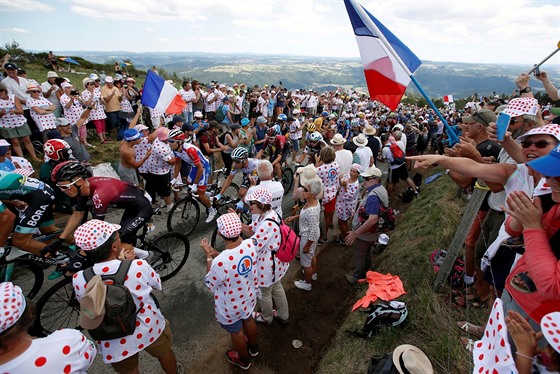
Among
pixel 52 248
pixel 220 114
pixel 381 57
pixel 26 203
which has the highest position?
pixel 381 57

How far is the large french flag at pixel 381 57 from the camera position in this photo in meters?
4.23

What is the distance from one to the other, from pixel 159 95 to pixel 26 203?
422cm

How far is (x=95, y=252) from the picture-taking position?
2.74 m

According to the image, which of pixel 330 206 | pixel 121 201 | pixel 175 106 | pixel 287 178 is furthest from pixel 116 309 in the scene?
pixel 287 178

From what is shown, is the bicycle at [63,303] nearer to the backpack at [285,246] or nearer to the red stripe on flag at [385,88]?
the backpack at [285,246]

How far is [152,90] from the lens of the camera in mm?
7461

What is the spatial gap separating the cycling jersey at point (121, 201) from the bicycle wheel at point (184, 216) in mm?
1864

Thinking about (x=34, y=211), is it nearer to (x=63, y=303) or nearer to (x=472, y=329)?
(x=63, y=303)

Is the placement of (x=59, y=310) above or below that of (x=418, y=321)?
below

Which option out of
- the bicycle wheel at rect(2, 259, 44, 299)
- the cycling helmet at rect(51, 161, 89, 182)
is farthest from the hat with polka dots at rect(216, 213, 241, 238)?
the bicycle wheel at rect(2, 259, 44, 299)

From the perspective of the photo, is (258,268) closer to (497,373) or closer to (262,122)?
(497,373)

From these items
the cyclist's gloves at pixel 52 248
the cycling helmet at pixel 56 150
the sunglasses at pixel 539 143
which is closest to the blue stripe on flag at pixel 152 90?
the cycling helmet at pixel 56 150

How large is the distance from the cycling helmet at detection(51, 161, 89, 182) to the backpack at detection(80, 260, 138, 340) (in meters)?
2.06

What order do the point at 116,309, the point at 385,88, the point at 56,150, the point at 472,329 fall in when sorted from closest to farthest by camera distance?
the point at 116,309
the point at 472,329
the point at 385,88
the point at 56,150
